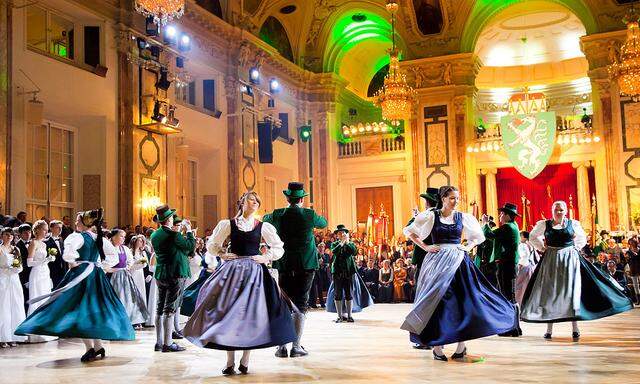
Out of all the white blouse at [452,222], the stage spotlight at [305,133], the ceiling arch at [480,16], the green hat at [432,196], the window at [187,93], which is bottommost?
the white blouse at [452,222]

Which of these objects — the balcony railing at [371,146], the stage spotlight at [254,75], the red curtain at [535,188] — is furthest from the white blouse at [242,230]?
the red curtain at [535,188]

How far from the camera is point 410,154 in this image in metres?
20.5

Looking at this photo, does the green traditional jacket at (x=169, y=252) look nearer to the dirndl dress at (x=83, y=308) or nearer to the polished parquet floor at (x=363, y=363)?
the dirndl dress at (x=83, y=308)

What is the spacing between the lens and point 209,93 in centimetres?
1733

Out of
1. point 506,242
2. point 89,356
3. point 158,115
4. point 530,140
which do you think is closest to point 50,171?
point 158,115

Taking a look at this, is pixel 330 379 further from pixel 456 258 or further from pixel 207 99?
pixel 207 99

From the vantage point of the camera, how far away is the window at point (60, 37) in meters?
12.5

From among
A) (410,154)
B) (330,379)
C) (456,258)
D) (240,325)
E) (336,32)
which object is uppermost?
(336,32)

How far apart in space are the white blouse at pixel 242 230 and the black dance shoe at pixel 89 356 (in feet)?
5.44

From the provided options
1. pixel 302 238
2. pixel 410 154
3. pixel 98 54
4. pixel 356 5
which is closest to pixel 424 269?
pixel 302 238

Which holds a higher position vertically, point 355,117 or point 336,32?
point 336,32

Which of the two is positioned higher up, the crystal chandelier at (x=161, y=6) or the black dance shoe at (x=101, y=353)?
the crystal chandelier at (x=161, y=6)

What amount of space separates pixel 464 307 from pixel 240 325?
68.8 inches

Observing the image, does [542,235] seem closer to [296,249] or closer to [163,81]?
[296,249]
